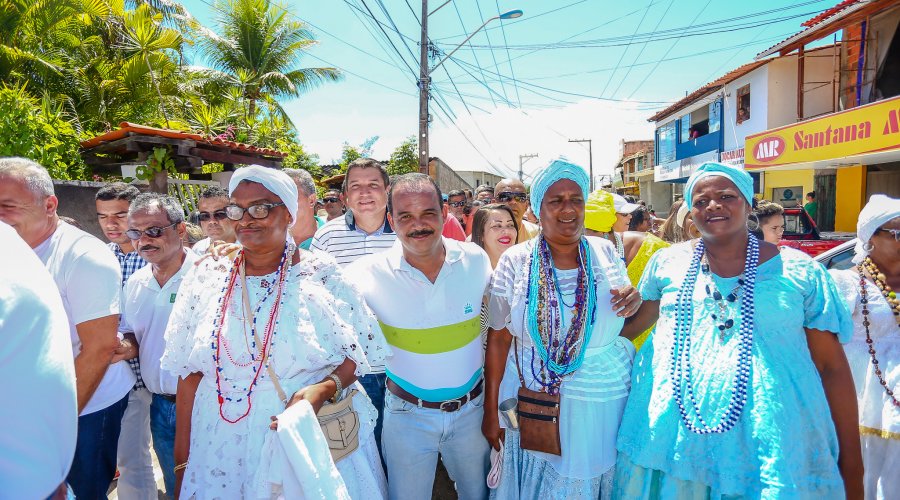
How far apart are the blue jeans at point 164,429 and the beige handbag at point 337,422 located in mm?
1259

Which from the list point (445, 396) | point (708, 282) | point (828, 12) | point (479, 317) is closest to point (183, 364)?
point (445, 396)

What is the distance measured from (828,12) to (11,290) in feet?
53.2

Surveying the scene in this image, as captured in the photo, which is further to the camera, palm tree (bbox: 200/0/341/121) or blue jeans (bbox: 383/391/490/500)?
palm tree (bbox: 200/0/341/121)

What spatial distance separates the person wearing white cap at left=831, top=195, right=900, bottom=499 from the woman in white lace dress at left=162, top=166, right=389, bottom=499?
237cm

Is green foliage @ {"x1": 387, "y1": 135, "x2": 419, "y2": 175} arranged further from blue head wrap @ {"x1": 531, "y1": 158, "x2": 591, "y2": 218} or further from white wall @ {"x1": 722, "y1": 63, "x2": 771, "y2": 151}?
blue head wrap @ {"x1": 531, "y1": 158, "x2": 591, "y2": 218}

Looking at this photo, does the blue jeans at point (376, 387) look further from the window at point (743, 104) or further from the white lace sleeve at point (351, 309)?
the window at point (743, 104)

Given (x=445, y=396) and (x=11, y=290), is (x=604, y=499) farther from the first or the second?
(x=11, y=290)

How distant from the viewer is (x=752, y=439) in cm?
180

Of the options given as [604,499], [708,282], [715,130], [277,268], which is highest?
[715,130]

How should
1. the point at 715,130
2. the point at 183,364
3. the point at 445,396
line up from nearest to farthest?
the point at 183,364 < the point at 445,396 < the point at 715,130

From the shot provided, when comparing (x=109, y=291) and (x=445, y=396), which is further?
(x=445, y=396)

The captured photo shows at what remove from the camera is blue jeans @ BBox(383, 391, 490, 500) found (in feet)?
7.61

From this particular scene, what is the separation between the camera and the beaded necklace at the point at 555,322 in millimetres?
2145

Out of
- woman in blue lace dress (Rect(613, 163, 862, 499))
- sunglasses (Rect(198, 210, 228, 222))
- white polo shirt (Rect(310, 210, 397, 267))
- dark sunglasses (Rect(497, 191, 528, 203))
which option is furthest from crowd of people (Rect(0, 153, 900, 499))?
dark sunglasses (Rect(497, 191, 528, 203))
